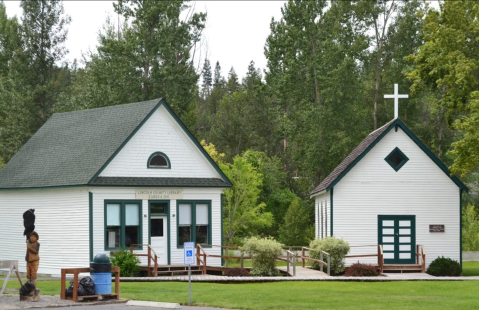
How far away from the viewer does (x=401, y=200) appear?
3912 centimetres

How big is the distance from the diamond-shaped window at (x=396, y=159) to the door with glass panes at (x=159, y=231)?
417 inches

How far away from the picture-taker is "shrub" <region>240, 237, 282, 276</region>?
1336 inches

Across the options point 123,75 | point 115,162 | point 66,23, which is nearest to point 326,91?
point 123,75

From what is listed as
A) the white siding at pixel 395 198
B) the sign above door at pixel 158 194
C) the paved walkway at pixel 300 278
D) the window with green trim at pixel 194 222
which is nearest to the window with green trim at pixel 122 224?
the sign above door at pixel 158 194

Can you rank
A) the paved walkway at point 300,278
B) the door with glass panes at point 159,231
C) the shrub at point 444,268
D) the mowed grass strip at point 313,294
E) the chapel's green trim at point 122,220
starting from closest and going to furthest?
1. the mowed grass strip at point 313,294
2. the paved walkway at point 300,278
3. the chapel's green trim at point 122,220
4. the door with glass panes at point 159,231
5. the shrub at point 444,268

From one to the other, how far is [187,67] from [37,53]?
Result: 12.3 m

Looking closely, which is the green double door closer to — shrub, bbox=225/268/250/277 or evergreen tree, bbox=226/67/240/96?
shrub, bbox=225/268/250/277

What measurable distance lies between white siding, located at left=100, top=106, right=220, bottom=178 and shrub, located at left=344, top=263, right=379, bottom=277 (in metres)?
7.67

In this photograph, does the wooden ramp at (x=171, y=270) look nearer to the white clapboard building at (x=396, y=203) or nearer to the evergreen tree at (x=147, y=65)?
the white clapboard building at (x=396, y=203)

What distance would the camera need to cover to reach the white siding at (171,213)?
3516cm

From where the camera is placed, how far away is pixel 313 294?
2559cm

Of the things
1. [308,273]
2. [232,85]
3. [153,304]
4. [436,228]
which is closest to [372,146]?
[436,228]

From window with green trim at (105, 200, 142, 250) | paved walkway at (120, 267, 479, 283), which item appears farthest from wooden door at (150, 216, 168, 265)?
paved walkway at (120, 267, 479, 283)

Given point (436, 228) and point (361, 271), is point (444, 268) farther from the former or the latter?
point (361, 271)
